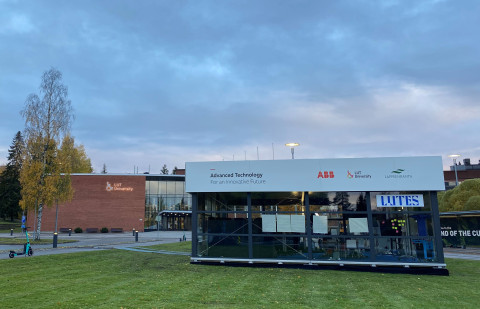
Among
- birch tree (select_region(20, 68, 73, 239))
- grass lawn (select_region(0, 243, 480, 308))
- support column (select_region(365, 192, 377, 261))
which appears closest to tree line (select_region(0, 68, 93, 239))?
birch tree (select_region(20, 68, 73, 239))

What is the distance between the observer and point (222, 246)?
674 inches

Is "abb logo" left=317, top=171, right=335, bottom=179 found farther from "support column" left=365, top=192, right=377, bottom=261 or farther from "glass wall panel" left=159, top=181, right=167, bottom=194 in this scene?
"glass wall panel" left=159, top=181, right=167, bottom=194

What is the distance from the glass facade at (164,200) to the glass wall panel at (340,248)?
162ft

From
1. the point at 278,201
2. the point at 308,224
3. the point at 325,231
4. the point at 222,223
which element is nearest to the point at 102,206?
the point at 278,201

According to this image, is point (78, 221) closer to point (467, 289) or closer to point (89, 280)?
point (89, 280)

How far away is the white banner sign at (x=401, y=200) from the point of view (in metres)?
15.8

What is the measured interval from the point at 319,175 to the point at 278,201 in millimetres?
4773

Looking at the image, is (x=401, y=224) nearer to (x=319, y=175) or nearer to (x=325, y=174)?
(x=325, y=174)

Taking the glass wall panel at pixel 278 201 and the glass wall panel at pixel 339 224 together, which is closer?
the glass wall panel at pixel 339 224

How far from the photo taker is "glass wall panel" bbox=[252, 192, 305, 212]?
57.7 feet

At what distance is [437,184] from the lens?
15289mm

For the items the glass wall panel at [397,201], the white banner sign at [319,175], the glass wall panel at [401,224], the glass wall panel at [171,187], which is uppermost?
the glass wall panel at [171,187]

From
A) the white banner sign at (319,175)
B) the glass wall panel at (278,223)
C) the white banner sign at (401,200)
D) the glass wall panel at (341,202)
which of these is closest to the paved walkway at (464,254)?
the white banner sign at (401,200)

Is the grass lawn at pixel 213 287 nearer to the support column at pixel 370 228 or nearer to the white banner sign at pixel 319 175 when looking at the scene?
the support column at pixel 370 228
